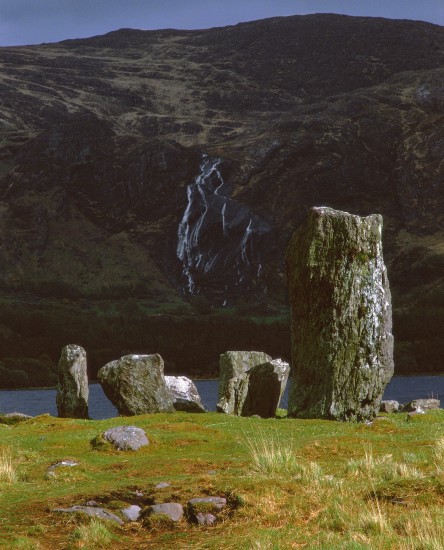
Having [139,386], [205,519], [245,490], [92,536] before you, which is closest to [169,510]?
[205,519]

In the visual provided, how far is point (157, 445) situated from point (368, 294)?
41.4ft

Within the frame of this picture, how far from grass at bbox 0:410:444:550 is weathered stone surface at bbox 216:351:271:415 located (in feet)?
41.4

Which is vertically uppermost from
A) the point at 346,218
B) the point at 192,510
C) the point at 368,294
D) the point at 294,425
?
the point at 346,218

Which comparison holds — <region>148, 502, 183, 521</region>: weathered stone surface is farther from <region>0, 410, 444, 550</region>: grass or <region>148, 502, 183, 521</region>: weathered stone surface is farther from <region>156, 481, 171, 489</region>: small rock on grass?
<region>156, 481, 171, 489</region>: small rock on grass

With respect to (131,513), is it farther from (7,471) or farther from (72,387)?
(72,387)

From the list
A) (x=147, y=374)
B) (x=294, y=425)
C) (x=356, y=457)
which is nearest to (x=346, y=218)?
(x=294, y=425)

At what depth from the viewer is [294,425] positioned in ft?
103

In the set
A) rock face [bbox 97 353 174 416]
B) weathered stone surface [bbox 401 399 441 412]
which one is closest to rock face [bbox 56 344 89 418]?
rock face [bbox 97 353 174 416]

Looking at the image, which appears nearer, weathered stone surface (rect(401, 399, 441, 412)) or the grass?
the grass

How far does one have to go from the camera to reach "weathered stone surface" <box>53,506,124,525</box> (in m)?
16.2

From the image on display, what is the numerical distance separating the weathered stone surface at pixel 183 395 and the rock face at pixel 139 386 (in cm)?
338

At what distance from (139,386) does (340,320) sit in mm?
11062

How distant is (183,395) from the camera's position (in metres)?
44.9

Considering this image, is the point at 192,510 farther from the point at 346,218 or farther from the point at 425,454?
the point at 346,218
